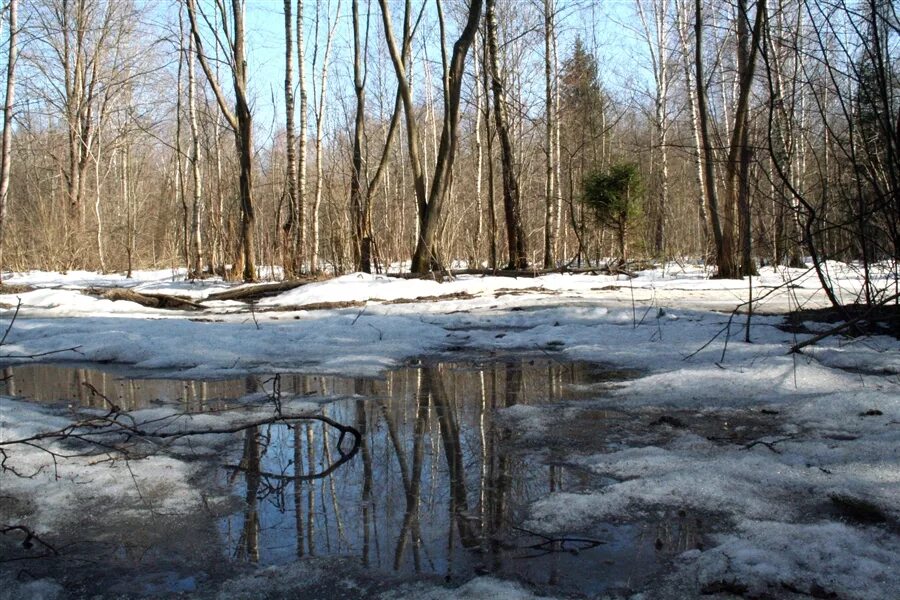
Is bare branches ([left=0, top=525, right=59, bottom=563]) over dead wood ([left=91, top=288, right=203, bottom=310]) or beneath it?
beneath

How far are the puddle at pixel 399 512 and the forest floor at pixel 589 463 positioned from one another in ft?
0.06

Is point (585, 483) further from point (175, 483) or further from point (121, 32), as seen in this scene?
point (121, 32)

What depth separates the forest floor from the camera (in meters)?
1.75

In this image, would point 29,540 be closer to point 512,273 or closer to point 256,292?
point 256,292

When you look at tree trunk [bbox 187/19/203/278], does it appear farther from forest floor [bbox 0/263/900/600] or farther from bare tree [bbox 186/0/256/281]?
forest floor [bbox 0/263/900/600]

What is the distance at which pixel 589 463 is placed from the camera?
8.75 feet

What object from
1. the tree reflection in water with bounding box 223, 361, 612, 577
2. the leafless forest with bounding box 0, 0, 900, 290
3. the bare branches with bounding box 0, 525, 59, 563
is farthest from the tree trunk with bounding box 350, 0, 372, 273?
the bare branches with bounding box 0, 525, 59, 563

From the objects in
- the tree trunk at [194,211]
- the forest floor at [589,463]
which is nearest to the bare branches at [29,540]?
the forest floor at [589,463]

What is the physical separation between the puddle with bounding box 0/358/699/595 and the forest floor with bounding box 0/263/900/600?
17 millimetres

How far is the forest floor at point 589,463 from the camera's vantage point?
68.9 inches

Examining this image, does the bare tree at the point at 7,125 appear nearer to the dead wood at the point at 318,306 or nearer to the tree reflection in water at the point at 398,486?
the dead wood at the point at 318,306

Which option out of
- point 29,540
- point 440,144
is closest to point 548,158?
point 440,144

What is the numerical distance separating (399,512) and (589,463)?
845mm

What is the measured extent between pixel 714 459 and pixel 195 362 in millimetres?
3919
